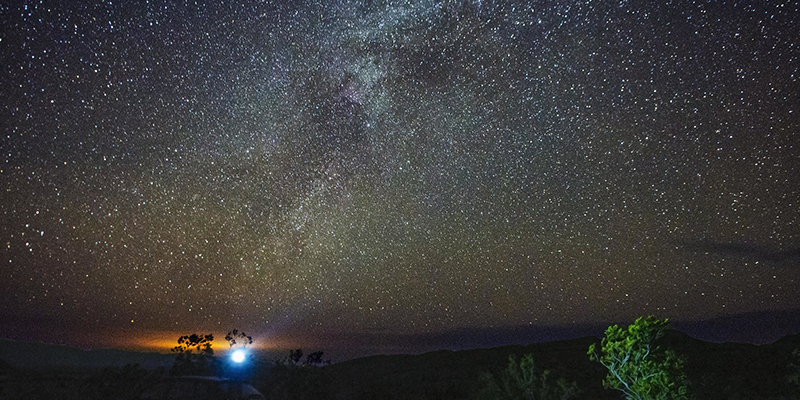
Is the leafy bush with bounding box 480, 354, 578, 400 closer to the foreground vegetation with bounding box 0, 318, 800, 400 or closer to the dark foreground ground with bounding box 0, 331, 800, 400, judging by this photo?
the foreground vegetation with bounding box 0, 318, 800, 400

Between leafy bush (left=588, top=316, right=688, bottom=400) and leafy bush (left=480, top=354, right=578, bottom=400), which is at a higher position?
leafy bush (left=588, top=316, right=688, bottom=400)

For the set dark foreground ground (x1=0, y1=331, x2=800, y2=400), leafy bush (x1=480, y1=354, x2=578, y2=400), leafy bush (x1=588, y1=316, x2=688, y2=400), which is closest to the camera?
leafy bush (x1=588, y1=316, x2=688, y2=400)

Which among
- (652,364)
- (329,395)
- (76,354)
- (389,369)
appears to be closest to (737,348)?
(389,369)

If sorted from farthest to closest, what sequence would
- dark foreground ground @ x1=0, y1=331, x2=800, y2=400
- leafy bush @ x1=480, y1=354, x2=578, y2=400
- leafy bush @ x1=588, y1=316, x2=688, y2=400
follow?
dark foreground ground @ x1=0, y1=331, x2=800, y2=400, leafy bush @ x1=480, y1=354, x2=578, y2=400, leafy bush @ x1=588, y1=316, x2=688, y2=400

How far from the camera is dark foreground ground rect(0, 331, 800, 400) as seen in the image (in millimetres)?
26438

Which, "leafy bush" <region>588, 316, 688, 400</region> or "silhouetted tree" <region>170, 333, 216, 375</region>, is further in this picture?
"silhouetted tree" <region>170, 333, 216, 375</region>

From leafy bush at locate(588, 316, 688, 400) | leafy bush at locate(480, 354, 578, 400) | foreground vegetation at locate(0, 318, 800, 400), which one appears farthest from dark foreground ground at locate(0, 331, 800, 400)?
leafy bush at locate(588, 316, 688, 400)

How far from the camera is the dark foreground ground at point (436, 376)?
26.4m

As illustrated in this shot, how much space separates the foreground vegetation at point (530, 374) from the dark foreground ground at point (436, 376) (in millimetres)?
110

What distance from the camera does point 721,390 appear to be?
146 feet

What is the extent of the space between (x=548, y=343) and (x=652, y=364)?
344 ft

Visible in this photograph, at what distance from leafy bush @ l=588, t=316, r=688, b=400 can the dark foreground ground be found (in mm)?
11187

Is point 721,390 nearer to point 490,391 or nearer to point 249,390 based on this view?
point 490,391

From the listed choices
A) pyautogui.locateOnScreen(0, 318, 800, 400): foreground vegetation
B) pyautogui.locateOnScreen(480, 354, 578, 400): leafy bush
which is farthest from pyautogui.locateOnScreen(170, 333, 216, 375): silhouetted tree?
pyautogui.locateOnScreen(480, 354, 578, 400): leafy bush
